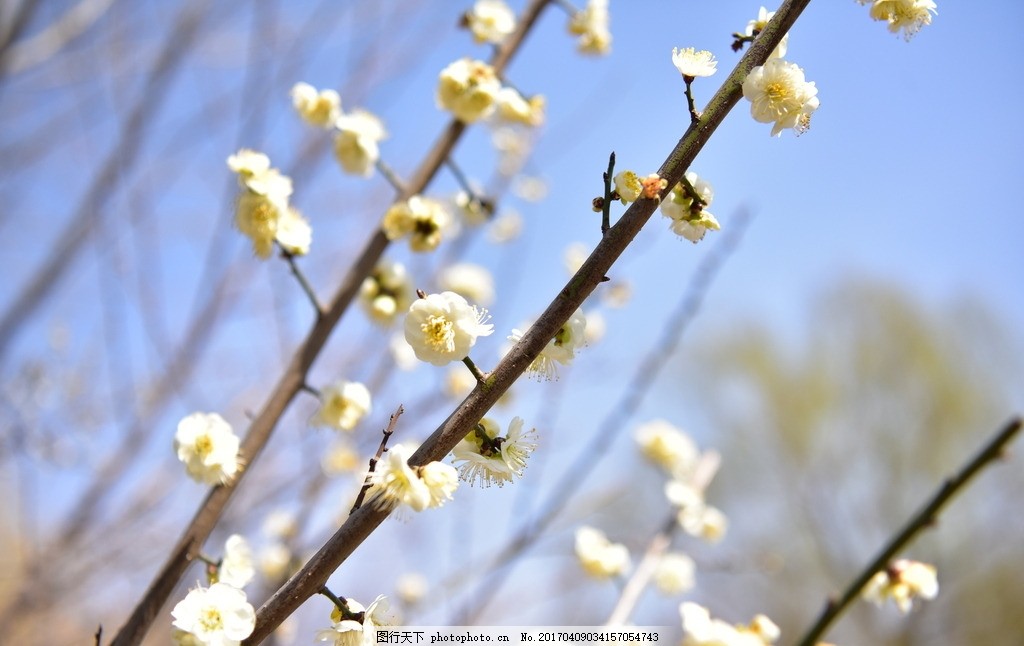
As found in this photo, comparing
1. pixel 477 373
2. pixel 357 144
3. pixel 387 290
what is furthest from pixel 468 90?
pixel 477 373

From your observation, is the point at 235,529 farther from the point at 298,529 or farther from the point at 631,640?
the point at 631,640

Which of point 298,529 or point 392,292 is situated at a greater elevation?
point 392,292

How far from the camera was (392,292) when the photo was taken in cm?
171

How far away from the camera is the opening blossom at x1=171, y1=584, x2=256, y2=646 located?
94 cm

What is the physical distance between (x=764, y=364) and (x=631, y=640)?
34.8ft

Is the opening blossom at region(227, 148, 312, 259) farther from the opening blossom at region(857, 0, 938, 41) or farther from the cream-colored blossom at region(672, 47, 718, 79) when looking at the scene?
the opening blossom at region(857, 0, 938, 41)

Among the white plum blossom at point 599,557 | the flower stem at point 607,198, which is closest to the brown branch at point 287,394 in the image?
the flower stem at point 607,198

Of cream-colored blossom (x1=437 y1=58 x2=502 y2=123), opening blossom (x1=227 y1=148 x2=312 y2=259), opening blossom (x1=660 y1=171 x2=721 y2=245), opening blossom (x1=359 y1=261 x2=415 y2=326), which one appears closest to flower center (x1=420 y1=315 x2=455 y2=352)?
opening blossom (x1=660 y1=171 x2=721 y2=245)

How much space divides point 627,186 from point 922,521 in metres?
0.65

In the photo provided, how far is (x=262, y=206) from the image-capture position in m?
1.44

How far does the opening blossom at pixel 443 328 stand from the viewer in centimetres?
99

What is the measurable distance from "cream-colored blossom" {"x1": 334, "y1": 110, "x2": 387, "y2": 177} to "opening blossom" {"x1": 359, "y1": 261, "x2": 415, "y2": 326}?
26 centimetres

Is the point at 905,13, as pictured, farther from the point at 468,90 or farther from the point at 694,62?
the point at 468,90

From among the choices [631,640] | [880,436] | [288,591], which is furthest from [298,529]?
[880,436]
